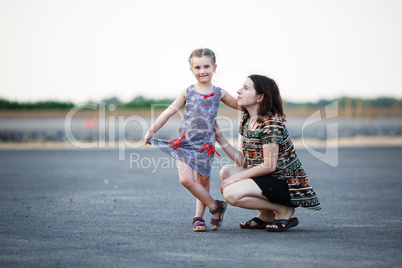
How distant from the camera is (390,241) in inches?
209

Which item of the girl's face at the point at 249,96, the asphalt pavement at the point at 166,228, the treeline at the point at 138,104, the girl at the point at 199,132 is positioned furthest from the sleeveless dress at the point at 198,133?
the treeline at the point at 138,104

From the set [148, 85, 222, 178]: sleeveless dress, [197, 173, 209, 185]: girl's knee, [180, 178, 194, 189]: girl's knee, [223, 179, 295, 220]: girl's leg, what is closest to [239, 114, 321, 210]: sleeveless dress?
[223, 179, 295, 220]: girl's leg

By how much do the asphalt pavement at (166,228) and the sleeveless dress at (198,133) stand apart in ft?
2.56

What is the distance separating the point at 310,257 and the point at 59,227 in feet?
9.40

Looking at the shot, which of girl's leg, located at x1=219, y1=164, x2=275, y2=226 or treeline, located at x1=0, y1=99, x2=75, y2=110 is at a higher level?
treeline, located at x1=0, y1=99, x2=75, y2=110

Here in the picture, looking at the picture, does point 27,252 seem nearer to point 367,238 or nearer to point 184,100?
point 184,100

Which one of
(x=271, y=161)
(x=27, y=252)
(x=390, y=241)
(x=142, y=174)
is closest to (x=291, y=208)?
(x=271, y=161)

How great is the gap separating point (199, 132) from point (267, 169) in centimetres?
84

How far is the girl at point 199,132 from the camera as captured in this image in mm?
5840

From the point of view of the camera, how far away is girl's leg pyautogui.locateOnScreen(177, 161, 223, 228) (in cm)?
569

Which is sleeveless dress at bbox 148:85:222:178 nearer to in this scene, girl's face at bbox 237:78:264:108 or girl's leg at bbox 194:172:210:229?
girl's leg at bbox 194:172:210:229

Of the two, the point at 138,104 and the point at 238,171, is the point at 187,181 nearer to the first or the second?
the point at 238,171

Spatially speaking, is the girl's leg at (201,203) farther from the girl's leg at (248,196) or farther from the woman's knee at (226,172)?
the girl's leg at (248,196)

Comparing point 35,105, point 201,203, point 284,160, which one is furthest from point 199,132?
point 35,105
